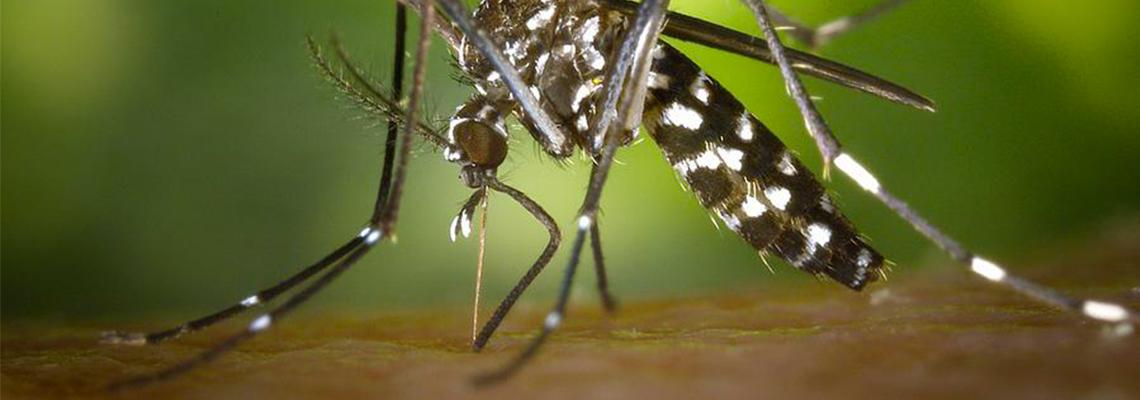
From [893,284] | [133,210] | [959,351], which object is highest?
[133,210]

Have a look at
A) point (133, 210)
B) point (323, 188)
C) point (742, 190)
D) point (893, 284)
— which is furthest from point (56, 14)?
point (893, 284)

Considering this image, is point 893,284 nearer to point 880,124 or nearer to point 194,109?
point 880,124

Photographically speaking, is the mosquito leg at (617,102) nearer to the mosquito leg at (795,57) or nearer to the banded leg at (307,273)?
the mosquito leg at (795,57)

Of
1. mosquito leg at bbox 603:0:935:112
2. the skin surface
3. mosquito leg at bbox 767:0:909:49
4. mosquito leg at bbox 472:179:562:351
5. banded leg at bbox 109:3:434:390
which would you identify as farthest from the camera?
mosquito leg at bbox 767:0:909:49

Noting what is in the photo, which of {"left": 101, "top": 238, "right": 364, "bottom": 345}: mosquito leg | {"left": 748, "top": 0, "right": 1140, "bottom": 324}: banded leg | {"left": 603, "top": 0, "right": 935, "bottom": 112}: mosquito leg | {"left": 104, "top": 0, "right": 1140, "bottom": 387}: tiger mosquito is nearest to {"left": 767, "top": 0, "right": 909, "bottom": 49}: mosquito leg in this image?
{"left": 104, "top": 0, "right": 1140, "bottom": 387}: tiger mosquito

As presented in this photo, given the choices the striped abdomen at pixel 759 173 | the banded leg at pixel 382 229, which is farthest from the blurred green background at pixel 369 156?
the banded leg at pixel 382 229

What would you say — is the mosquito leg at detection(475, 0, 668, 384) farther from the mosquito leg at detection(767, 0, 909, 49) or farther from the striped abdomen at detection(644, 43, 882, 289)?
the mosquito leg at detection(767, 0, 909, 49)
